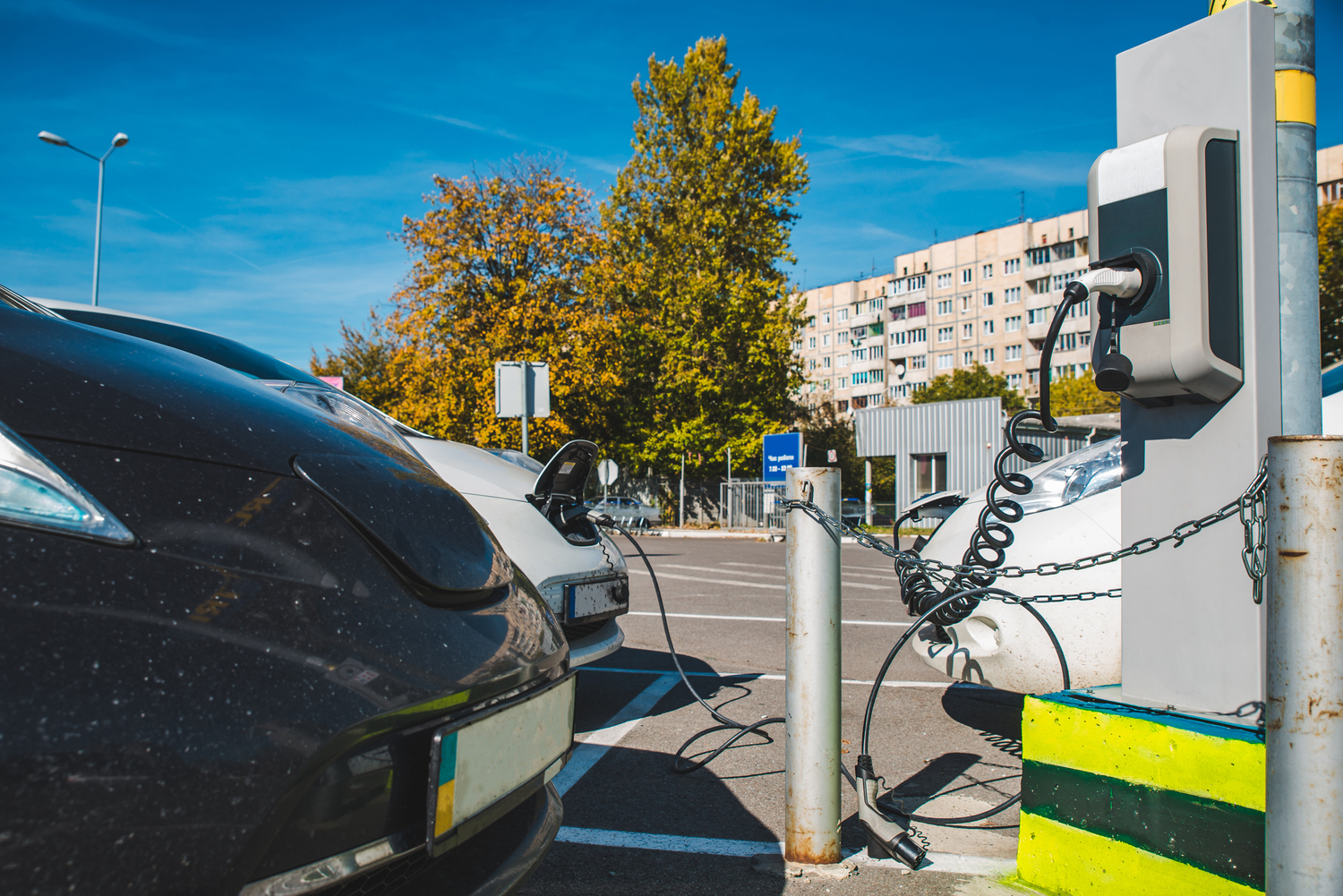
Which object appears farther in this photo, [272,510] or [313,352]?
[313,352]

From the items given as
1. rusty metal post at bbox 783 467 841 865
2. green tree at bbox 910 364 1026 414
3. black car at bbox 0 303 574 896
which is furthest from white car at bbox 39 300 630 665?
green tree at bbox 910 364 1026 414

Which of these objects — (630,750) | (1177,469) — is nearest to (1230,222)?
(1177,469)

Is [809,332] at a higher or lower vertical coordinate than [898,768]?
higher

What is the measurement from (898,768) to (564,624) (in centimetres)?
141

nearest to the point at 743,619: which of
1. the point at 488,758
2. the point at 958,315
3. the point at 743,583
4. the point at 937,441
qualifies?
the point at 743,583

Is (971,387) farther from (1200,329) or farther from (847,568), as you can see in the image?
(1200,329)

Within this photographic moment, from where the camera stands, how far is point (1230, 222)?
2143 millimetres

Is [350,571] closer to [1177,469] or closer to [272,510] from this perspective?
[272,510]

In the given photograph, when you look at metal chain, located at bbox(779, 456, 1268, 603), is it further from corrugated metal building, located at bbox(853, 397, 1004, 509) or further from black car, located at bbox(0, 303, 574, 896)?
corrugated metal building, located at bbox(853, 397, 1004, 509)

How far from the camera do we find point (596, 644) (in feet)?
11.3

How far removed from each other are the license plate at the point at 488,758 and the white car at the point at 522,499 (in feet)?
5.09

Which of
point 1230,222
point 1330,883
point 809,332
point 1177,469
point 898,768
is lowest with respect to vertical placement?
point 898,768

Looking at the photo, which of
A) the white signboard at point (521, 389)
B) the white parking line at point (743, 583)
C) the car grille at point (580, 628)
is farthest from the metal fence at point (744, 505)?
the car grille at point (580, 628)

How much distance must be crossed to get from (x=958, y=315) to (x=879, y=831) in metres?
77.0
